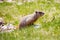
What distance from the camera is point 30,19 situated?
496 centimetres

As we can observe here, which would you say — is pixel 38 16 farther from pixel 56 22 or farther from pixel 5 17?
pixel 5 17

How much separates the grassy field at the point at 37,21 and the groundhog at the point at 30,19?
79 millimetres

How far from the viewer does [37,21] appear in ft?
16.0

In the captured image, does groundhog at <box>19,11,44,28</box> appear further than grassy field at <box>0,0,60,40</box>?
Yes

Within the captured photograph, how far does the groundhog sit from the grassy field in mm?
79

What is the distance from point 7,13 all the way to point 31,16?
0.57 m

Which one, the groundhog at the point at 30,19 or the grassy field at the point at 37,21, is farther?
the groundhog at the point at 30,19

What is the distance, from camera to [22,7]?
16.7 feet

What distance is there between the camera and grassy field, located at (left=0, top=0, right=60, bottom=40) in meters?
4.55

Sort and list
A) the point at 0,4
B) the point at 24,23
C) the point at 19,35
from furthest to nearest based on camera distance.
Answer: the point at 0,4, the point at 24,23, the point at 19,35

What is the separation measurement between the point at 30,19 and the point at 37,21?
0.18m

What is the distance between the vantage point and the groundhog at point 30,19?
4875mm

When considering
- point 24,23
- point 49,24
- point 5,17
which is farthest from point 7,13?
point 49,24

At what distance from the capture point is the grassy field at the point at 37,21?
4.55m
